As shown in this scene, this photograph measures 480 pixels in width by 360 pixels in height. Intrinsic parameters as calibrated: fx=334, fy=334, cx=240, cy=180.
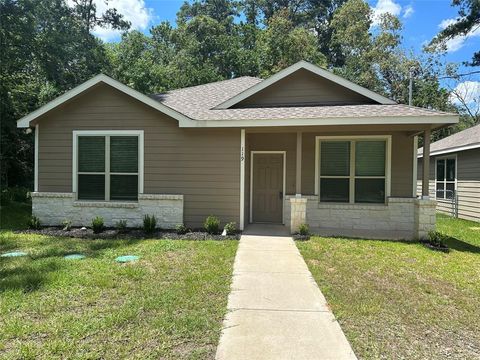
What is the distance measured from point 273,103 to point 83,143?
5.54 m

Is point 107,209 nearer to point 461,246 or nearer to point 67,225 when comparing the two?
point 67,225

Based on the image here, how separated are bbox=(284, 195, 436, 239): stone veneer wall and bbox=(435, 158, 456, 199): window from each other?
657 centimetres

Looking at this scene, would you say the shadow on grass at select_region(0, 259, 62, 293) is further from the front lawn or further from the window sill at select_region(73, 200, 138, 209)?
the window sill at select_region(73, 200, 138, 209)

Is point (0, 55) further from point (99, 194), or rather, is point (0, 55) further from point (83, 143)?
point (99, 194)

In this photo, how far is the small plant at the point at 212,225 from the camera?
328 inches

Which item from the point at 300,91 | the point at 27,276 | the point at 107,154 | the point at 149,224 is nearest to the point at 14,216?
the point at 107,154

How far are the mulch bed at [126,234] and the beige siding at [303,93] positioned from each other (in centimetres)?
423

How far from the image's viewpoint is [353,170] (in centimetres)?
930

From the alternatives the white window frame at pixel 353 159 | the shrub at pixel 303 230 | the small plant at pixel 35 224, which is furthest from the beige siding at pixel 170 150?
the white window frame at pixel 353 159

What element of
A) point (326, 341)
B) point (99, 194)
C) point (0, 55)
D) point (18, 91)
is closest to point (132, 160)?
point (99, 194)

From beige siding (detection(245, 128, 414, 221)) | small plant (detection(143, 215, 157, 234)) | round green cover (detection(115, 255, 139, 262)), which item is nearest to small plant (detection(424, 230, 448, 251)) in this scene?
beige siding (detection(245, 128, 414, 221))

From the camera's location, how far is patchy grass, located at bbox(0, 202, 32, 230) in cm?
941

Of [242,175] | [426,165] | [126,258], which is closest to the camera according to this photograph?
[126,258]

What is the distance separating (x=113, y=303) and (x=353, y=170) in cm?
724
